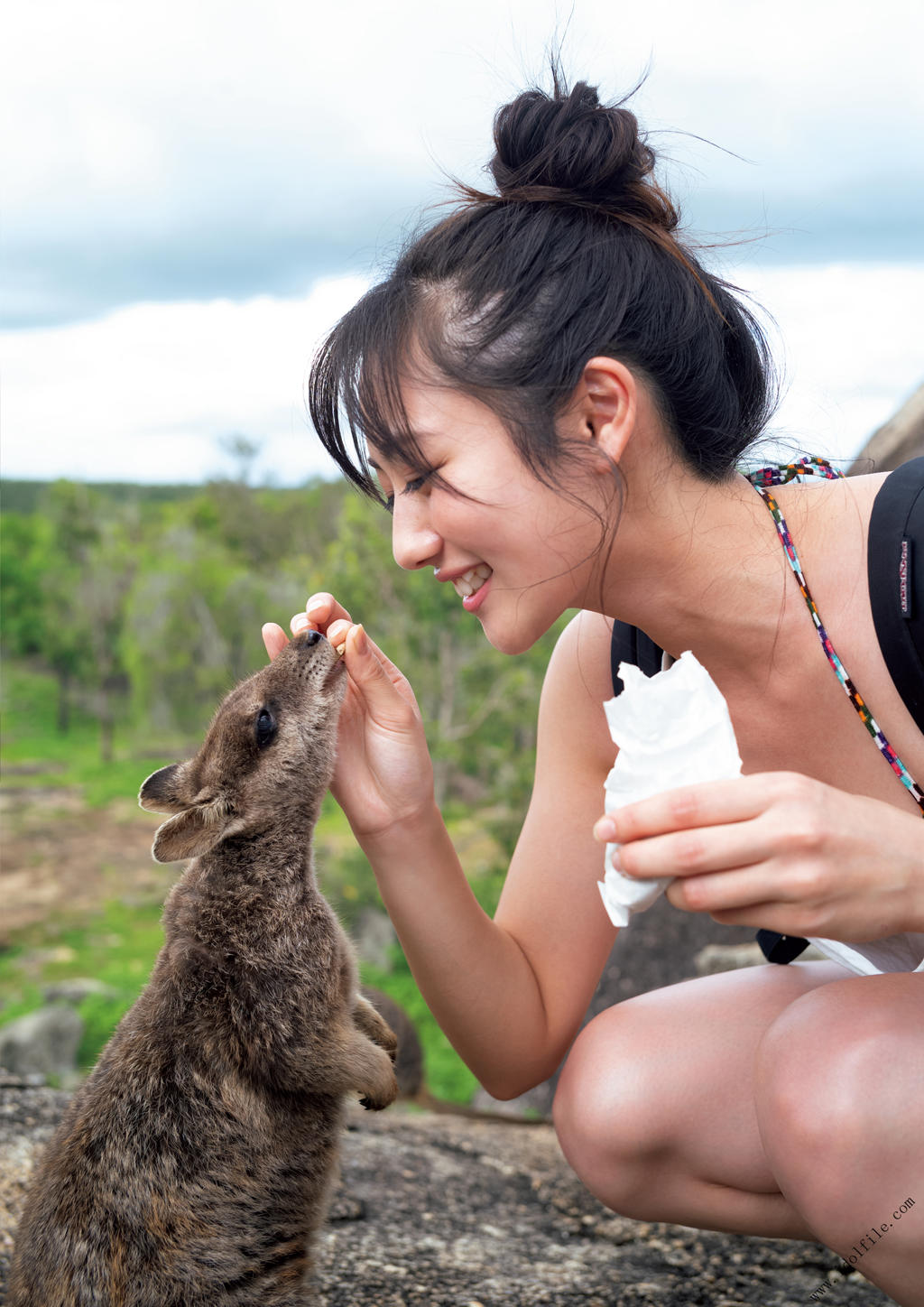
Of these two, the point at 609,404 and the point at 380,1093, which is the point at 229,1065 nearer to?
the point at 380,1093

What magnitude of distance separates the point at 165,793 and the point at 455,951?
696 mm

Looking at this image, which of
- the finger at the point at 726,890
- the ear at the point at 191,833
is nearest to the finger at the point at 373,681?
the ear at the point at 191,833

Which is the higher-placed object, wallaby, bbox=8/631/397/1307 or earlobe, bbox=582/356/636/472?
earlobe, bbox=582/356/636/472

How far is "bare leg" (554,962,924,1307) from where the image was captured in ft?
5.52

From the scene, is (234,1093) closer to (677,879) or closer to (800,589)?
(677,879)

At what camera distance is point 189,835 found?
7.49 ft

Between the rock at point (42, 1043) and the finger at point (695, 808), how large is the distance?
1182 cm

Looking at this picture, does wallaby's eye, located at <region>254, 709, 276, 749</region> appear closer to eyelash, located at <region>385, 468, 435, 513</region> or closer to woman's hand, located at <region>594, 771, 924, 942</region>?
eyelash, located at <region>385, 468, 435, 513</region>

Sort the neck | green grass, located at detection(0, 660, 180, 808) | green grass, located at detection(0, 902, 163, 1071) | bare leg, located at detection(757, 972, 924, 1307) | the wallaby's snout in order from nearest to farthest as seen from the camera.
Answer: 1. bare leg, located at detection(757, 972, 924, 1307)
2. the neck
3. the wallaby's snout
4. green grass, located at detection(0, 902, 163, 1071)
5. green grass, located at detection(0, 660, 180, 808)

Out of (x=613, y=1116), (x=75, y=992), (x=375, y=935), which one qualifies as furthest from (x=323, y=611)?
(x=75, y=992)

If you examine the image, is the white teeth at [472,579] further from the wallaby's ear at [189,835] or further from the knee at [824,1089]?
the knee at [824,1089]

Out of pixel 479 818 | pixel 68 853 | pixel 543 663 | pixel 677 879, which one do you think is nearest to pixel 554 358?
pixel 677 879

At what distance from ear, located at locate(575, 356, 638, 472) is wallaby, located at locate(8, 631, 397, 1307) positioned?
791 millimetres

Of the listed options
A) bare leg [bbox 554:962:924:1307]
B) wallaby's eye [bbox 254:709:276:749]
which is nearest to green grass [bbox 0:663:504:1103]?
wallaby's eye [bbox 254:709:276:749]
